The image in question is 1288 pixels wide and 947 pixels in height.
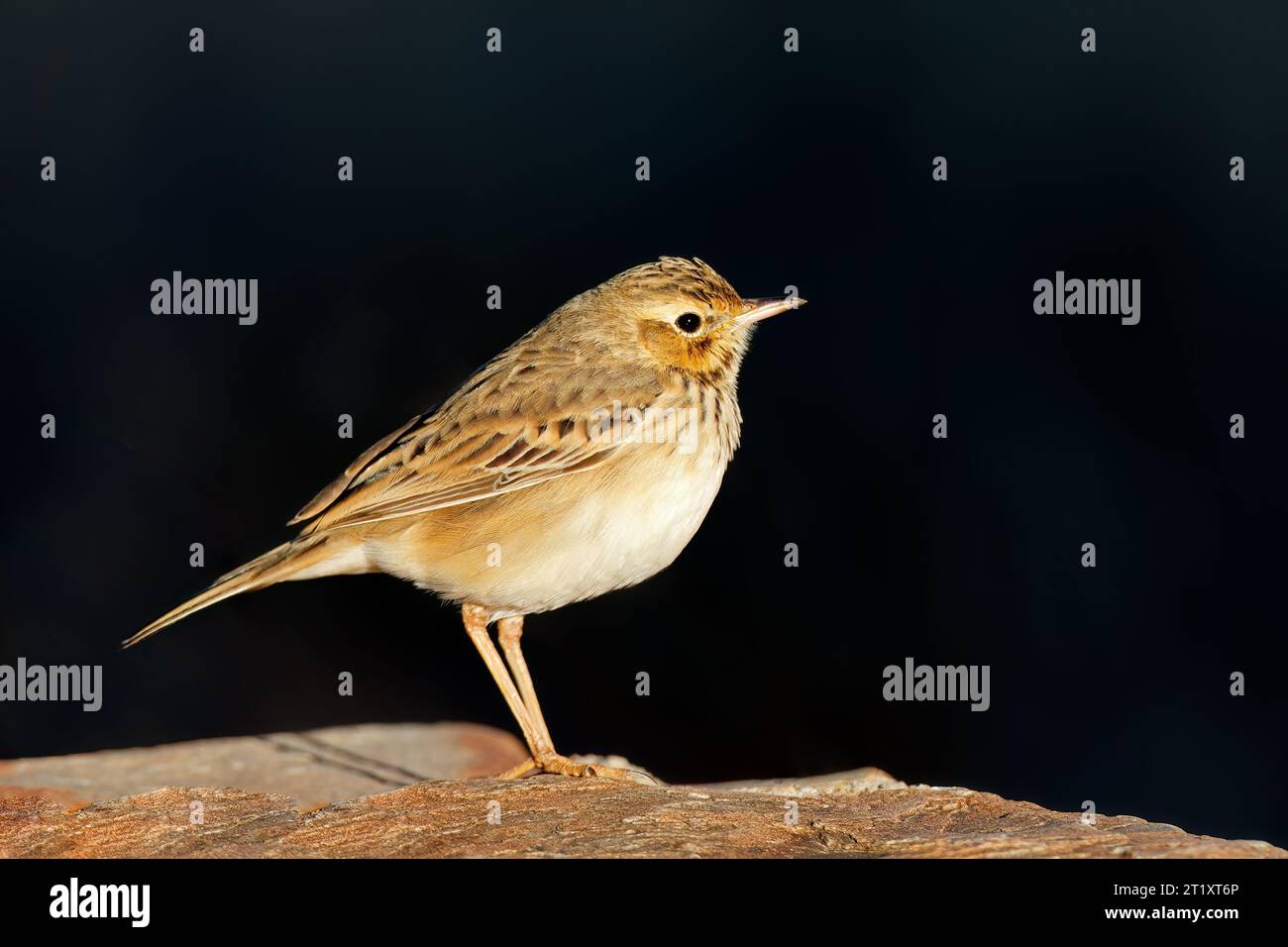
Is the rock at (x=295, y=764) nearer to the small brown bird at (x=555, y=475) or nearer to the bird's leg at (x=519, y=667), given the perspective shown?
the bird's leg at (x=519, y=667)

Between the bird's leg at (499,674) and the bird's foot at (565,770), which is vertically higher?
the bird's leg at (499,674)

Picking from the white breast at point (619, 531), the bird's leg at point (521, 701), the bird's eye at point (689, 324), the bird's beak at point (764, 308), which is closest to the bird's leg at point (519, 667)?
the bird's leg at point (521, 701)

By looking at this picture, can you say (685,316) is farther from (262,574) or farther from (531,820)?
(531,820)

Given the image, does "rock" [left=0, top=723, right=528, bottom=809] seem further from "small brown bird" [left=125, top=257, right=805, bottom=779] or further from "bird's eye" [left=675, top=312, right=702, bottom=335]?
"bird's eye" [left=675, top=312, right=702, bottom=335]

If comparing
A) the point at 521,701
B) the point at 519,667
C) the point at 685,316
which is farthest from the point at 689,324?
the point at 521,701

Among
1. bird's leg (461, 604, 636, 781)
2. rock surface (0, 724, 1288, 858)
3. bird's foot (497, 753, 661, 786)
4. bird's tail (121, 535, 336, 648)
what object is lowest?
rock surface (0, 724, 1288, 858)

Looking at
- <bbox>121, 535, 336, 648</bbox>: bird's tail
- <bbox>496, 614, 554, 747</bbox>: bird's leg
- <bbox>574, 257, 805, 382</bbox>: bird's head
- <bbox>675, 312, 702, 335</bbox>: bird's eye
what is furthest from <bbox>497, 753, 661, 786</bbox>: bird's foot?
<bbox>675, 312, 702, 335</bbox>: bird's eye

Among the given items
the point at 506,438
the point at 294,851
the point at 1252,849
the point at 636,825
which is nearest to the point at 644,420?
the point at 506,438

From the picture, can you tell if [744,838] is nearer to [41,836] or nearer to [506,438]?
[506,438]
